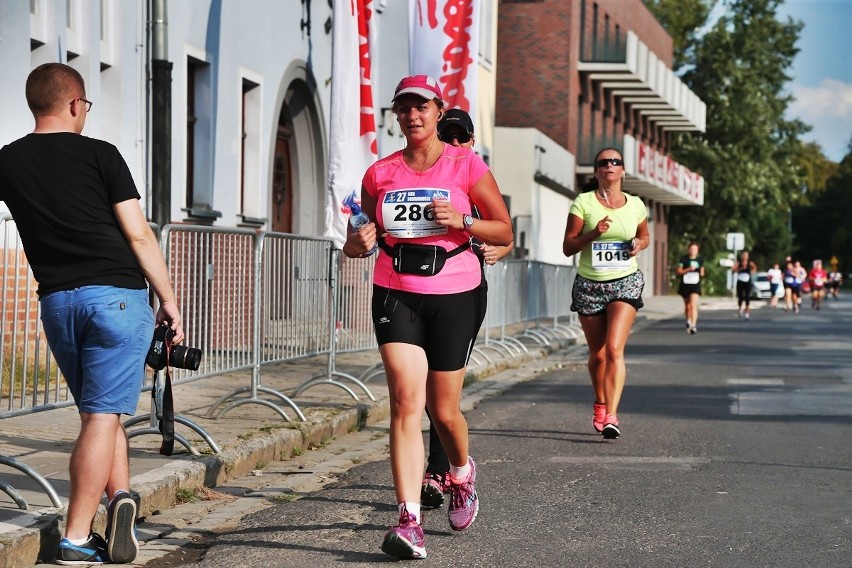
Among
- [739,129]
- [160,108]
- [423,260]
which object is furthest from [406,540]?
[739,129]

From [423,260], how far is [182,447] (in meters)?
2.88

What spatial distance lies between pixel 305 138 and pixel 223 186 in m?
4.30

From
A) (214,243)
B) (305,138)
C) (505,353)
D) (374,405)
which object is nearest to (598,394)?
(374,405)

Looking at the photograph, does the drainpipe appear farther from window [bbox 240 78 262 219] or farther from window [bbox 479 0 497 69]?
window [bbox 479 0 497 69]

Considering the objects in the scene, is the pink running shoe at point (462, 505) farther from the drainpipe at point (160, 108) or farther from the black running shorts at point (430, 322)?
the drainpipe at point (160, 108)

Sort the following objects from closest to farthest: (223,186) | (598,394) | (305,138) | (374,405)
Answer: (598,394), (374,405), (223,186), (305,138)

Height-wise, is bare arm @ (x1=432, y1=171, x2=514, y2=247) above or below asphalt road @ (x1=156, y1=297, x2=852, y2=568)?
above

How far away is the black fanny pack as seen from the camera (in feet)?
20.7

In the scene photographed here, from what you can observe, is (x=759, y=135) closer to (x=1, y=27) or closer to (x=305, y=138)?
(x=305, y=138)

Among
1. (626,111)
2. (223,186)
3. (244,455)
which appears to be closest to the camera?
(244,455)

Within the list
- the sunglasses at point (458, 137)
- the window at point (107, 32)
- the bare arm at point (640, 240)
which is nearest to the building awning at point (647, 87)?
the window at point (107, 32)

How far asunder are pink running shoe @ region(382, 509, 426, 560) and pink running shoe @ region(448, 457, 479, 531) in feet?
1.92

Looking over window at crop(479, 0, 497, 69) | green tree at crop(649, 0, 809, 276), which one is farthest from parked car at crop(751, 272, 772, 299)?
window at crop(479, 0, 497, 69)

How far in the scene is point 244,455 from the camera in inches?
344
